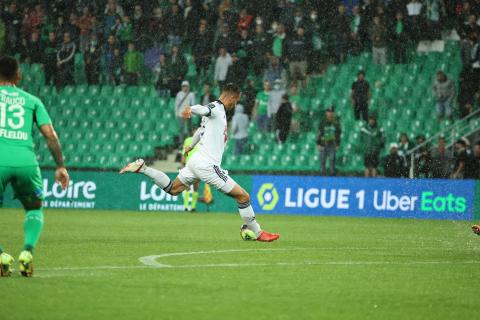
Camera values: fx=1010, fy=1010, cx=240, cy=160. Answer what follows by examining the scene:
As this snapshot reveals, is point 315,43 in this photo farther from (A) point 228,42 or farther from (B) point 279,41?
(A) point 228,42

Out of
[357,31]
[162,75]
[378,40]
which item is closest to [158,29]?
[162,75]

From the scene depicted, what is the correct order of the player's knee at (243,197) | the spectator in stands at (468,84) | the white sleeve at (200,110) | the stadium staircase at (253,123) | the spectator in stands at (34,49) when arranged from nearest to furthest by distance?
the white sleeve at (200,110) → the player's knee at (243,197) → the spectator in stands at (468,84) → the stadium staircase at (253,123) → the spectator in stands at (34,49)

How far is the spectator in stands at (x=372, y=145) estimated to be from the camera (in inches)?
1097

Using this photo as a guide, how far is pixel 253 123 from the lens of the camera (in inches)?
1202

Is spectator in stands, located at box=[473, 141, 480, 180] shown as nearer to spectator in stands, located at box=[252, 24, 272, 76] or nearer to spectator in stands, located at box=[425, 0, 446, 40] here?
spectator in stands, located at box=[425, 0, 446, 40]

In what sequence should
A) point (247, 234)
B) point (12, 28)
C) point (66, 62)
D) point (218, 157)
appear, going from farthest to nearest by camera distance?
point (12, 28) < point (66, 62) < point (247, 234) < point (218, 157)

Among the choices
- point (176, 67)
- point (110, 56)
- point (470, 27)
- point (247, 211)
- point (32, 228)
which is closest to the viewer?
point (32, 228)

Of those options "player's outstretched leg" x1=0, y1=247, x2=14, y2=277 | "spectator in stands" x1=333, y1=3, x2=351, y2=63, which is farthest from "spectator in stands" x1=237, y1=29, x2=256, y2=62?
"player's outstretched leg" x1=0, y1=247, x2=14, y2=277

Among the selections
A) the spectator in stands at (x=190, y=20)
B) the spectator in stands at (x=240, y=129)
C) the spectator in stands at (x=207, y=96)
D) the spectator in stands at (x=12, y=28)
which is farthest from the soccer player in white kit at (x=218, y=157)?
the spectator in stands at (x=12, y=28)

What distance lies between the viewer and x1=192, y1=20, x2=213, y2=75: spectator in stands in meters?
31.1

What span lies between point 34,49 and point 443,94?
13.2 m

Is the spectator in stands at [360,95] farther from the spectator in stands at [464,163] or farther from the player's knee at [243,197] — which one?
the player's knee at [243,197]

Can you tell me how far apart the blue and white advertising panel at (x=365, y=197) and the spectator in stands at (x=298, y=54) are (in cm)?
409

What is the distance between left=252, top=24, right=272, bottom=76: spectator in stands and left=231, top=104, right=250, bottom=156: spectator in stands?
2.05 meters
